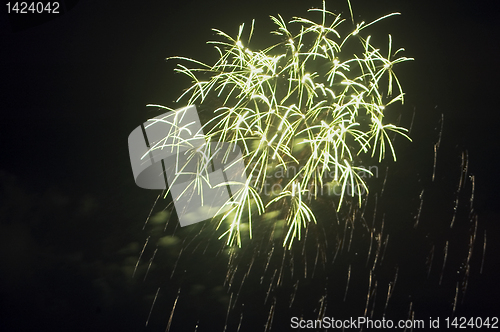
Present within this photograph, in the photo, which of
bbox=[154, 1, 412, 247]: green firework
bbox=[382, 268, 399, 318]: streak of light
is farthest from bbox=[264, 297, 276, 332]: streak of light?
bbox=[382, 268, 399, 318]: streak of light

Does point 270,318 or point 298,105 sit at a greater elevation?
point 298,105

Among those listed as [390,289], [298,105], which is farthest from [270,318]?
[298,105]

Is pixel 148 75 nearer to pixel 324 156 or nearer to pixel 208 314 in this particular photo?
pixel 324 156

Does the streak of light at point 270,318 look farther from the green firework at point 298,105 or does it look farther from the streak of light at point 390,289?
the streak of light at point 390,289

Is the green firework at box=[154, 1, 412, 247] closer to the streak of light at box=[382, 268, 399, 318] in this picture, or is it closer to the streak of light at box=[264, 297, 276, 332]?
the streak of light at box=[264, 297, 276, 332]

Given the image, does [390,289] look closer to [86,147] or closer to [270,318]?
[270,318]

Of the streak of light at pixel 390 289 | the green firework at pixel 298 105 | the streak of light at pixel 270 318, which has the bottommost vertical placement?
the streak of light at pixel 270 318

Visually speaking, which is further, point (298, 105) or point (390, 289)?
point (390, 289)

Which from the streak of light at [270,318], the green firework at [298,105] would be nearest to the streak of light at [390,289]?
the green firework at [298,105]
